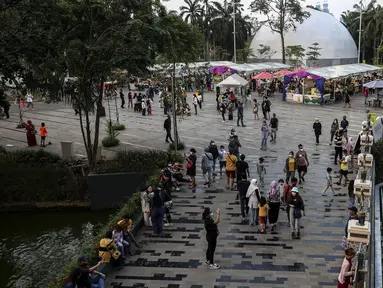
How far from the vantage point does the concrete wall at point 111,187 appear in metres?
15.8

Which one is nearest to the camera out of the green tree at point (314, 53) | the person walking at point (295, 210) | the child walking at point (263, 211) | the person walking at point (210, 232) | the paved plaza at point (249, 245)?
the paved plaza at point (249, 245)

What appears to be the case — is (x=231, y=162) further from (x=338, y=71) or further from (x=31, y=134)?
(x=338, y=71)

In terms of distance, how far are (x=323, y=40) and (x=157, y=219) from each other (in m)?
55.5

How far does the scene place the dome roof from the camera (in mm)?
61031

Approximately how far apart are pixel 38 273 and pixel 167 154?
713 cm

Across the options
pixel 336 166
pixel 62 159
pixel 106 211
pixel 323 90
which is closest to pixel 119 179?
pixel 106 211

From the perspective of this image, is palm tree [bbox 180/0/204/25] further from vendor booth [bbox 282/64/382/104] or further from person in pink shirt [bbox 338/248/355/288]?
person in pink shirt [bbox 338/248/355/288]

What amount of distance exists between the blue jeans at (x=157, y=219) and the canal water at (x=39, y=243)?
208 centimetres

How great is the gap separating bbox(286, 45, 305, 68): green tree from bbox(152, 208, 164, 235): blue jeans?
46.5 metres

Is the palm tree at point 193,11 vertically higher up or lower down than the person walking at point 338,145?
higher up

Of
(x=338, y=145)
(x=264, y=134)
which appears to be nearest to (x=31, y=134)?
(x=264, y=134)

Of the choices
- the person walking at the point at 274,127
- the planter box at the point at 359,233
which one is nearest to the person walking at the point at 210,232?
the planter box at the point at 359,233

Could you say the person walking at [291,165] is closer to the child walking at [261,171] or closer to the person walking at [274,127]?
the child walking at [261,171]

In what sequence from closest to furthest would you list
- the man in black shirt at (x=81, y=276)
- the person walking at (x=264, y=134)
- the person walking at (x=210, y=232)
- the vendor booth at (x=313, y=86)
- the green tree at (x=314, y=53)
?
the man in black shirt at (x=81, y=276) → the person walking at (x=210, y=232) → the person walking at (x=264, y=134) → the vendor booth at (x=313, y=86) → the green tree at (x=314, y=53)
